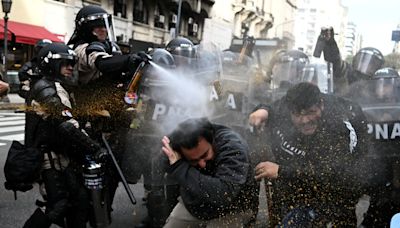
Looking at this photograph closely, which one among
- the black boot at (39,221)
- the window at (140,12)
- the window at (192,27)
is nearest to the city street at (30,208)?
the black boot at (39,221)

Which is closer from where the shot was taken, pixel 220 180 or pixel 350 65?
pixel 220 180

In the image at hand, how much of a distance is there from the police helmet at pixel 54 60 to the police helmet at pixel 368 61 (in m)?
1.99

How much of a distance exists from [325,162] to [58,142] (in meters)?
1.56

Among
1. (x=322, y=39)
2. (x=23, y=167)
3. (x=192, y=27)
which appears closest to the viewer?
(x=23, y=167)

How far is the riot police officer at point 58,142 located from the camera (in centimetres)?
287

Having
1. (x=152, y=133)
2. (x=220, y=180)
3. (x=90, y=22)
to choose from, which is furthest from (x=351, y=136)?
(x=90, y=22)

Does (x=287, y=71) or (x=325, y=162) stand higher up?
(x=287, y=71)

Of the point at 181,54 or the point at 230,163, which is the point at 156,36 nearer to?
the point at 181,54

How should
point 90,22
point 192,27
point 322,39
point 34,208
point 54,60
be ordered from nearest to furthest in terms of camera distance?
1. point 54,60
2. point 322,39
3. point 90,22
4. point 34,208
5. point 192,27

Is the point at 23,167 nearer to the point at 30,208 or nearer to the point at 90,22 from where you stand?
the point at 90,22

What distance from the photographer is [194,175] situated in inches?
87.7

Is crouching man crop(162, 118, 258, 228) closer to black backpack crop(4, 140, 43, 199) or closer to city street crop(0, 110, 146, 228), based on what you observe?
black backpack crop(4, 140, 43, 199)

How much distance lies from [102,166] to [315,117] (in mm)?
1372

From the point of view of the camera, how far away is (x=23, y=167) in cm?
285
